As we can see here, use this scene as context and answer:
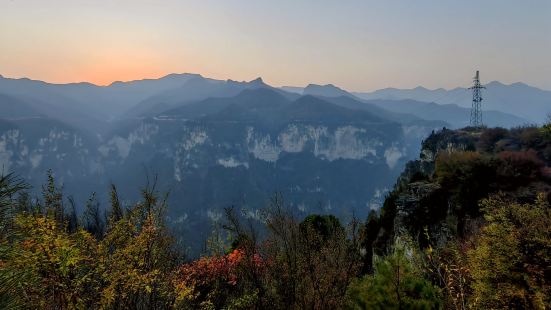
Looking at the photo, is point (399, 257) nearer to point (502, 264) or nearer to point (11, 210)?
point (502, 264)

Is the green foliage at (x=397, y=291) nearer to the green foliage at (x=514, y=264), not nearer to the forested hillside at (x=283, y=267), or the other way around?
the forested hillside at (x=283, y=267)

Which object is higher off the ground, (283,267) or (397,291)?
(397,291)

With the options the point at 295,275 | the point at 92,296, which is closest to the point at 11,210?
the point at 92,296

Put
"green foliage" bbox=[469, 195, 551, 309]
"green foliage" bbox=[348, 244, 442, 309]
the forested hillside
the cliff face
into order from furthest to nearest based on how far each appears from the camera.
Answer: the cliff face, "green foliage" bbox=[348, 244, 442, 309], "green foliage" bbox=[469, 195, 551, 309], the forested hillside

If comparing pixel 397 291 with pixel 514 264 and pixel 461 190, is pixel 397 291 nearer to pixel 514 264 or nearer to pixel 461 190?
pixel 514 264

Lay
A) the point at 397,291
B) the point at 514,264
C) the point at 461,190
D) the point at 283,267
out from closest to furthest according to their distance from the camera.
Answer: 1. the point at 397,291
2. the point at 514,264
3. the point at 283,267
4. the point at 461,190

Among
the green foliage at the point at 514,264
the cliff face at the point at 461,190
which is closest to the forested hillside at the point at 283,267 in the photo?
the green foliage at the point at 514,264

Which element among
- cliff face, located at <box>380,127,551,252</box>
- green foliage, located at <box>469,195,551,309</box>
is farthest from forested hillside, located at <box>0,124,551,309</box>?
cliff face, located at <box>380,127,551,252</box>

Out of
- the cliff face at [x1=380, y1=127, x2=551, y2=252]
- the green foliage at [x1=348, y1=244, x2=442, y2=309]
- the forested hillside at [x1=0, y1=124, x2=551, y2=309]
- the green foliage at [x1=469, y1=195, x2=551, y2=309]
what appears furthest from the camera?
the cliff face at [x1=380, y1=127, x2=551, y2=252]

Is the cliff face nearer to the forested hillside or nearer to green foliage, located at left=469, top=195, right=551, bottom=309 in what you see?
green foliage, located at left=469, top=195, right=551, bottom=309

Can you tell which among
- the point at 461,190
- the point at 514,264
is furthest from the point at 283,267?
the point at 461,190

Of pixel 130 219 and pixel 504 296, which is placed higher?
pixel 130 219

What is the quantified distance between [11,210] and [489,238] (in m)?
11.2

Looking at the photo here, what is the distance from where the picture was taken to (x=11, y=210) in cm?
521
